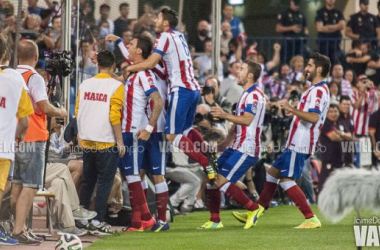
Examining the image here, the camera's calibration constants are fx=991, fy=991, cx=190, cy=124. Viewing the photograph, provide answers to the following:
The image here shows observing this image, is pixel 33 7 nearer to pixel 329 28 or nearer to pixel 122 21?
pixel 122 21

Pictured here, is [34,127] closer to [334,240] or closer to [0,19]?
[334,240]

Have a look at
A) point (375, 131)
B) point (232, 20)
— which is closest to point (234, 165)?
point (375, 131)

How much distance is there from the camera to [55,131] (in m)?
12.3

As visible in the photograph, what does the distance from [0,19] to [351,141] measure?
6678 mm

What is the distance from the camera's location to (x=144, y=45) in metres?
11.6

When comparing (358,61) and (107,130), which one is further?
(358,61)

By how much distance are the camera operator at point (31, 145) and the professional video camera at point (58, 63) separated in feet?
2.22

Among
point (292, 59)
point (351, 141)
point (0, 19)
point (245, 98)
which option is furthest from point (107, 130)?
point (292, 59)

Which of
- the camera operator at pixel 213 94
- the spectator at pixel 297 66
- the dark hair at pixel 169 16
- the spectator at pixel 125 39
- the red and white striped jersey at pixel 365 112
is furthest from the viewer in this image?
the spectator at pixel 297 66

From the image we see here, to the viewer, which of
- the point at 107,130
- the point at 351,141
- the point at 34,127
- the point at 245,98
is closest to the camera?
the point at 34,127

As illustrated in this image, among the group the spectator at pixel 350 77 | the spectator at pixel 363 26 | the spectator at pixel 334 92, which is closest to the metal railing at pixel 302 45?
the spectator at pixel 363 26

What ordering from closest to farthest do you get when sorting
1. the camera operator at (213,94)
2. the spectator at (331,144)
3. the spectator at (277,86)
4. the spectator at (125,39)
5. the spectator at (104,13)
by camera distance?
1. the camera operator at (213,94)
2. the spectator at (104,13)
3. the spectator at (125,39)
4. the spectator at (331,144)
5. the spectator at (277,86)

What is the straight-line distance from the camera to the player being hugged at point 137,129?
1120cm

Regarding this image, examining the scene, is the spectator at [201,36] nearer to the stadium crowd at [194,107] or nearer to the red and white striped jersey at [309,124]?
the stadium crowd at [194,107]
